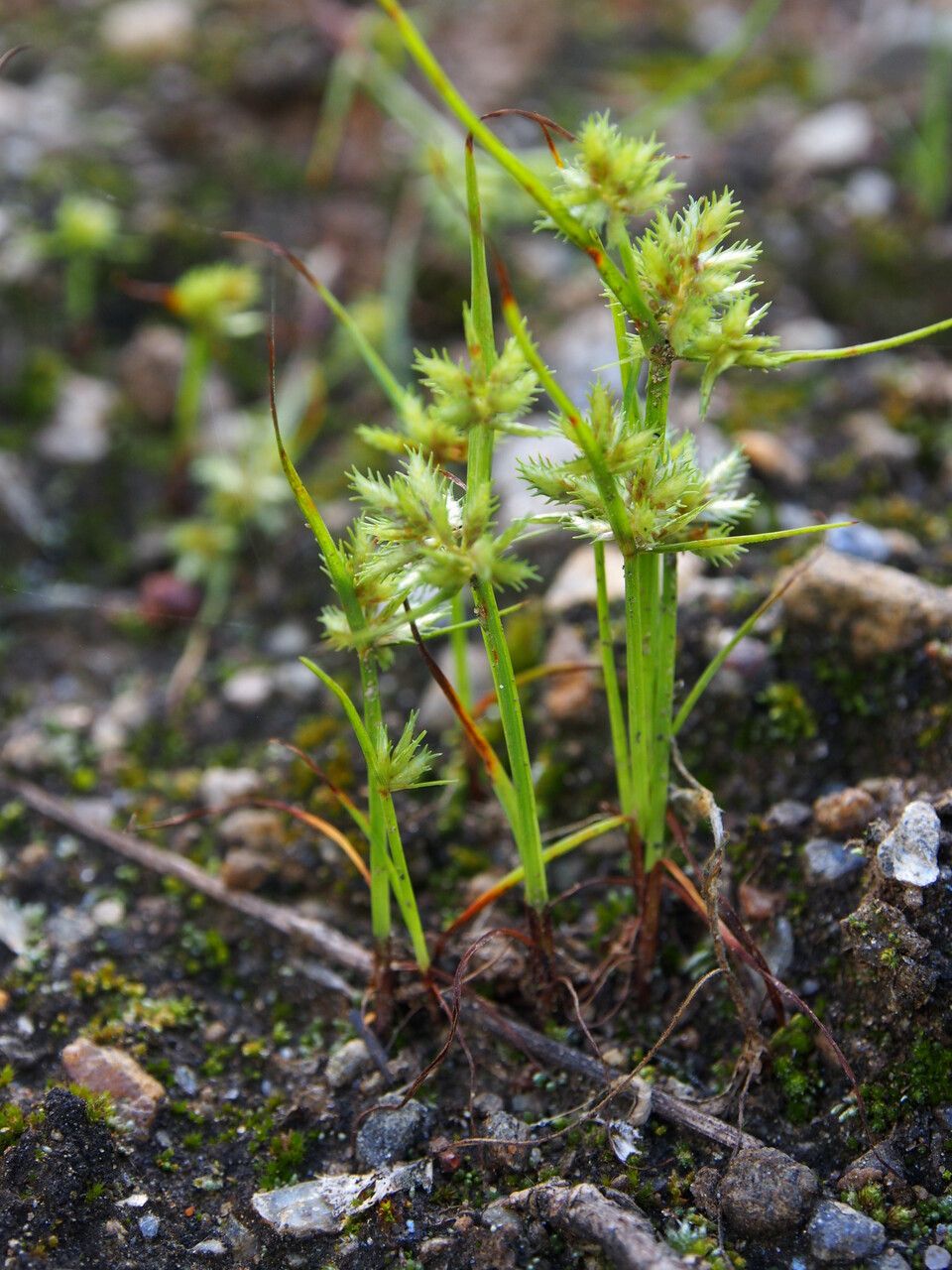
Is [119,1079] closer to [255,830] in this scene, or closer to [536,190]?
[255,830]

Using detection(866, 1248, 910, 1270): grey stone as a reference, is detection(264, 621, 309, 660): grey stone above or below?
above

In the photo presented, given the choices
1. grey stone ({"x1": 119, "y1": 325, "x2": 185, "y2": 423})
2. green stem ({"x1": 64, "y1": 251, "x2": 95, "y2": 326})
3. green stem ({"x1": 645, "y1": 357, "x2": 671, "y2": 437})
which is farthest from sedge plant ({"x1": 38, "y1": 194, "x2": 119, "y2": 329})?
green stem ({"x1": 645, "y1": 357, "x2": 671, "y2": 437})

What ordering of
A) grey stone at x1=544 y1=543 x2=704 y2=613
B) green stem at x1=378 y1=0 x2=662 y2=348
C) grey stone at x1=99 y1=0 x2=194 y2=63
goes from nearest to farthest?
green stem at x1=378 y1=0 x2=662 y2=348
grey stone at x1=544 y1=543 x2=704 y2=613
grey stone at x1=99 y1=0 x2=194 y2=63

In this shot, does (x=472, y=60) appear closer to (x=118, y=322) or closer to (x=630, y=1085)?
(x=118, y=322)

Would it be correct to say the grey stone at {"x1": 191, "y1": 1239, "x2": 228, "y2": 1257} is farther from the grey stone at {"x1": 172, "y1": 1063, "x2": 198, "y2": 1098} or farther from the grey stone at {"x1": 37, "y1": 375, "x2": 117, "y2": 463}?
the grey stone at {"x1": 37, "y1": 375, "x2": 117, "y2": 463}

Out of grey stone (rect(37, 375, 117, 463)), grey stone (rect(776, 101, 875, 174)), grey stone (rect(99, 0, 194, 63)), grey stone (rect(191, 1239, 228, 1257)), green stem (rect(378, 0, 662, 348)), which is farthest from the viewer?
grey stone (rect(99, 0, 194, 63))

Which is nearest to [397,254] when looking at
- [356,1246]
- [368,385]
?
[368,385]

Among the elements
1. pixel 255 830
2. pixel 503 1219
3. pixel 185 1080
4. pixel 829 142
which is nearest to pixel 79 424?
pixel 255 830
